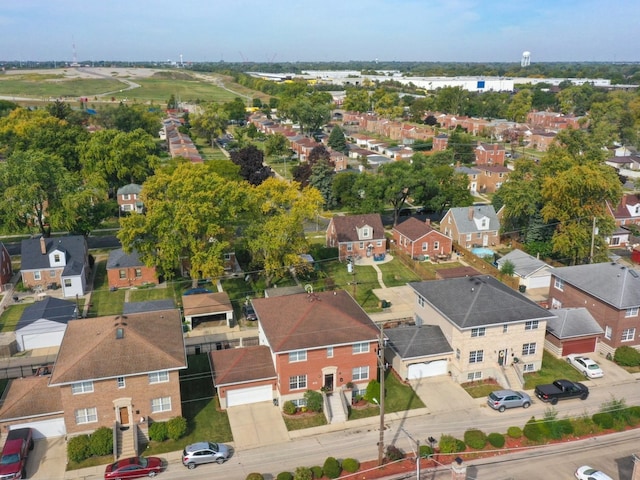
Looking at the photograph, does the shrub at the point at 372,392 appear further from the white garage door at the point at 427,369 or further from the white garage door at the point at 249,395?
the white garage door at the point at 249,395

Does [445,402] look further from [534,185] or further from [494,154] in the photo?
[494,154]

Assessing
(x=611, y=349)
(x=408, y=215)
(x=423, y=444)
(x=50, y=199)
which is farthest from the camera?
(x=408, y=215)

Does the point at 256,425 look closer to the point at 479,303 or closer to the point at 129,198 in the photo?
the point at 479,303

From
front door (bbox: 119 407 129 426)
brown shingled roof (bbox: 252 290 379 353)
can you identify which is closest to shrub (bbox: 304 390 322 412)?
brown shingled roof (bbox: 252 290 379 353)

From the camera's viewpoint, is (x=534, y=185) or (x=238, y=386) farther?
(x=534, y=185)

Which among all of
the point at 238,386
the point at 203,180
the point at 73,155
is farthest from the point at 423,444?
the point at 73,155

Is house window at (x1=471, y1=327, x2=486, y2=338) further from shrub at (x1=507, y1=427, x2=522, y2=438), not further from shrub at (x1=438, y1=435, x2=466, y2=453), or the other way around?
shrub at (x1=438, y1=435, x2=466, y2=453)

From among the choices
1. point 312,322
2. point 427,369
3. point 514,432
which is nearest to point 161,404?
point 312,322
